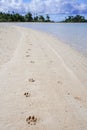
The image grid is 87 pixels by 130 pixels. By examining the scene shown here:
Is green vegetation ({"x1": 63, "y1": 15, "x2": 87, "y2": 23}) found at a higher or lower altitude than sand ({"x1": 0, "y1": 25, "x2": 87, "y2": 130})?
lower

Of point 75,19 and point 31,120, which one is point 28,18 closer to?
point 75,19

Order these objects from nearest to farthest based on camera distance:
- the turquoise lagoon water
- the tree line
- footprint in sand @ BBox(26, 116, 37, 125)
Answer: footprint in sand @ BBox(26, 116, 37, 125) < the turquoise lagoon water < the tree line

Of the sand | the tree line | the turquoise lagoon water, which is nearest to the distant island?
the tree line

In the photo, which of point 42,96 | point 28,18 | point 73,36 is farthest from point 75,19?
point 42,96

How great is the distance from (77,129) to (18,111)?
1.36m

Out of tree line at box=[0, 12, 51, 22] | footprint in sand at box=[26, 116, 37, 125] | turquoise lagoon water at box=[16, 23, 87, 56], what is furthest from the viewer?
tree line at box=[0, 12, 51, 22]

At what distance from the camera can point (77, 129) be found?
3.54 metres

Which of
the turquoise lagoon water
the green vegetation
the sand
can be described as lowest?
the green vegetation

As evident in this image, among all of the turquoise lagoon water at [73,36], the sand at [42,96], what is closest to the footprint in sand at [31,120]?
the sand at [42,96]

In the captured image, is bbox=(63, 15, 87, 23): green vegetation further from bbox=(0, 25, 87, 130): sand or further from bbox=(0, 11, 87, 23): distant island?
bbox=(0, 25, 87, 130): sand

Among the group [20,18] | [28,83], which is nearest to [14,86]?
[28,83]

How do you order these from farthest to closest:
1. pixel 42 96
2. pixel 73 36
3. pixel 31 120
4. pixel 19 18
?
pixel 19 18 → pixel 73 36 → pixel 42 96 → pixel 31 120

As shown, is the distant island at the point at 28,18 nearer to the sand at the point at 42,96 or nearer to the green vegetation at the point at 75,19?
the green vegetation at the point at 75,19

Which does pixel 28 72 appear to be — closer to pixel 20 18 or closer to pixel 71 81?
pixel 71 81
